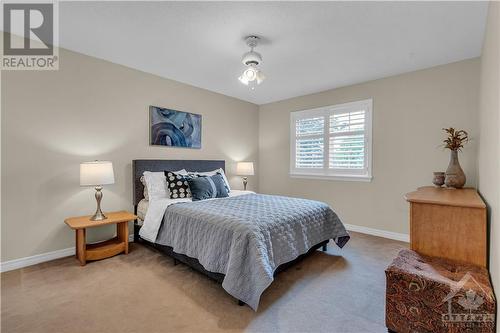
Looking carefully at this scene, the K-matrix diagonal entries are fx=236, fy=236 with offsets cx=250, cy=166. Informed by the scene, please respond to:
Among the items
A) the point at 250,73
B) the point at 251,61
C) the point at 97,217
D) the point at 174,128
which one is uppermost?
the point at 251,61

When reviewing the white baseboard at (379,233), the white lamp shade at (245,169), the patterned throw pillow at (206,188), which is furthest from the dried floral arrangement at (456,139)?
the white lamp shade at (245,169)

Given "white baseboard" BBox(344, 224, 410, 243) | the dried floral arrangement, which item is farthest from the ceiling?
"white baseboard" BBox(344, 224, 410, 243)

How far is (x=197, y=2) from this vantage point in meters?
2.01

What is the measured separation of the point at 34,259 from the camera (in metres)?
2.70

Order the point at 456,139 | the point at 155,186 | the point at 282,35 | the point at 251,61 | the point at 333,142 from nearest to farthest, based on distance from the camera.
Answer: the point at 282,35 < the point at 251,61 < the point at 456,139 < the point at 155,186 < the point at 333,142

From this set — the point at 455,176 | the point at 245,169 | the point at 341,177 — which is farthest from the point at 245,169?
the point at 455,176

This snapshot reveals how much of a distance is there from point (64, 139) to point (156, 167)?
116 centimetres

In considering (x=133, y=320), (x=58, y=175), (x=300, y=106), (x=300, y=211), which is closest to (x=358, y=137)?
(x=300, y=106)

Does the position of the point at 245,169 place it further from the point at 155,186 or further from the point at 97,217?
the point at 97,217

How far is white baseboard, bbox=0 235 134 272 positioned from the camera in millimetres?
2527

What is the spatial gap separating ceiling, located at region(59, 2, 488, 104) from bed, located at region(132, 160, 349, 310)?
Answer: 1576 mm

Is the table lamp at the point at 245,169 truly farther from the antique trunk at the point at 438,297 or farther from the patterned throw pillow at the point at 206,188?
the antique trunk at the point at 438,297

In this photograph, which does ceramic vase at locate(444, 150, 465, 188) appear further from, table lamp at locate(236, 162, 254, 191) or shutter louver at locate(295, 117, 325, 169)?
table lamp at locate(236, 162, 254, 191)

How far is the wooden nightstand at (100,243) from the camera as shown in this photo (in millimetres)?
2648
